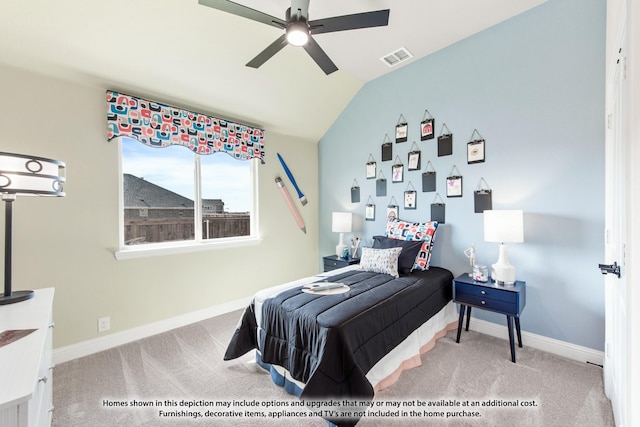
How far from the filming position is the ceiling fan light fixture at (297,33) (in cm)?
174

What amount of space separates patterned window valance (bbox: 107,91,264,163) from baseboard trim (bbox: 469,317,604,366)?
3204 mm

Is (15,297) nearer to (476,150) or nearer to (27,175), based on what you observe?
(27,175)

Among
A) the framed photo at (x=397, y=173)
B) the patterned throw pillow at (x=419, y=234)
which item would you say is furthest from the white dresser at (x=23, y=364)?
the framed photo at (x=397, y=173)

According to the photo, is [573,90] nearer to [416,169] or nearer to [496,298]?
[416,169]

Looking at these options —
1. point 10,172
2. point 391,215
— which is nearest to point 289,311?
Answer: point 10,172

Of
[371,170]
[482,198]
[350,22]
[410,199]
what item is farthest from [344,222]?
[350,22]

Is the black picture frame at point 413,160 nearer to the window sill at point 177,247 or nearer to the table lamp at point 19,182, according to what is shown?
the window sill at point 177,247

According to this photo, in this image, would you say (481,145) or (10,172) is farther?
(481,145)

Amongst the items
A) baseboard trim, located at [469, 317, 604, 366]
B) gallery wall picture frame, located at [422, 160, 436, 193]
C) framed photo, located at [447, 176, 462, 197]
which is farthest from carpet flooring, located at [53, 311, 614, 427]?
gallery wall picture frame, located at [422, 160, 436, 193]

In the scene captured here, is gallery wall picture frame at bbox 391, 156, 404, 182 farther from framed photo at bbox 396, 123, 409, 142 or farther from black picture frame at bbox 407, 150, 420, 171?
framed photo at bbox 396, 123, 409, 142

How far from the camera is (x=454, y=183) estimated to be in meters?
2.91

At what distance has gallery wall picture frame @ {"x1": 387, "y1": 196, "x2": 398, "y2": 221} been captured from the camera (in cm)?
341

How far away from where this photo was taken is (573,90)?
224 centimetres

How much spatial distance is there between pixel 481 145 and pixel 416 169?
699 millimetres
